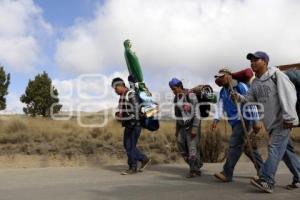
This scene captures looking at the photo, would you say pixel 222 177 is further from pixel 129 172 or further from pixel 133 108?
pixel 133 108

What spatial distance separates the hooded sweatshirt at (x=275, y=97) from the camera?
295 inches

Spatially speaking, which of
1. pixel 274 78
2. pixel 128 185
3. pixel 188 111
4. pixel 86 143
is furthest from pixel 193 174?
pixel 86 143

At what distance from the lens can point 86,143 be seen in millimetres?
20312

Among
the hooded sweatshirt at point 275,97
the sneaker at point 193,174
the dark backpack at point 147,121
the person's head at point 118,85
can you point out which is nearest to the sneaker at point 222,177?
the sneaker at point 193,174

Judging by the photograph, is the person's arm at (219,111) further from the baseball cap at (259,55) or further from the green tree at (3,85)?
the green tree at (3,85)

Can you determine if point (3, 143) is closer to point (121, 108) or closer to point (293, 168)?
point (121, 108)

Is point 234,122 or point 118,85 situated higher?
point 118,85

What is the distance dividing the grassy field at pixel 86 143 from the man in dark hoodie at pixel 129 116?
3.87 metres

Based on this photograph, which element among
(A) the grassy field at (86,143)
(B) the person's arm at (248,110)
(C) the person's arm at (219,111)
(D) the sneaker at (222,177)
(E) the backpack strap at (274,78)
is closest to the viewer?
(E) the backpack strap at (274,78)

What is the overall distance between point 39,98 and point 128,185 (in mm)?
43262

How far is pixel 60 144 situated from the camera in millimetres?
20438

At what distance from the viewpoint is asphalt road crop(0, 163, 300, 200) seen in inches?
305

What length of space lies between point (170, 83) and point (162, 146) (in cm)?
1013

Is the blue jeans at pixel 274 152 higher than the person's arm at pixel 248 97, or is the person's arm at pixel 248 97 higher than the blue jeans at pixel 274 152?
the person's arm at pixel 248 97
